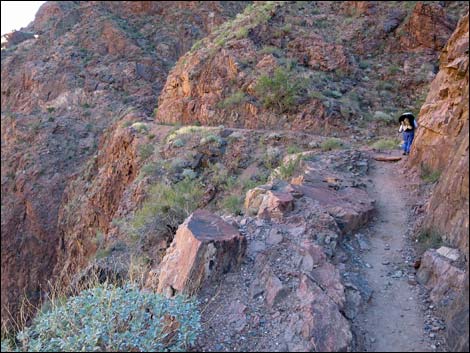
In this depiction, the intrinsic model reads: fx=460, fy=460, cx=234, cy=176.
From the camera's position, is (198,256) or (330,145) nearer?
(198,256)

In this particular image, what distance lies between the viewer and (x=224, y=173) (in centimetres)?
1316

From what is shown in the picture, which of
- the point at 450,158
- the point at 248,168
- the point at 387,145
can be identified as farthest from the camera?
the point at 248,168

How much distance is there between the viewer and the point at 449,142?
306 inches

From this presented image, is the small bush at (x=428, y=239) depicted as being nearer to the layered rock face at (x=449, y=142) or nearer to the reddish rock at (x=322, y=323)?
the layered rock face at (x=449, y=142)

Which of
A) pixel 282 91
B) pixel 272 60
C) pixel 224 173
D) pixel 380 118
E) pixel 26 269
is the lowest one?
pixel 26 269

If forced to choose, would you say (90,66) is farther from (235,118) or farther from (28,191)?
(235,118)

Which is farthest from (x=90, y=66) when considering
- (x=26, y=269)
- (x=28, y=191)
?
(x=26, y=269)

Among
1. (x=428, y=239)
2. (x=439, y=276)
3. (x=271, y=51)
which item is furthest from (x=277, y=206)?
(x=271, y=51)

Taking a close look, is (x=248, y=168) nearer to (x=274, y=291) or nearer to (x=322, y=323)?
(x=274, y=291)

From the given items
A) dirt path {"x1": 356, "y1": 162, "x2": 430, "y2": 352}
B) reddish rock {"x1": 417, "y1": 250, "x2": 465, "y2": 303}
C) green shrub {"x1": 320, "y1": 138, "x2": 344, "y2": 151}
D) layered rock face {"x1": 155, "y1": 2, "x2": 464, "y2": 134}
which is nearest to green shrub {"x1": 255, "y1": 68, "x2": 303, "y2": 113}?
layered rock face {"x1": 155, "y1": 2, "x2": 464, "y2": 134}

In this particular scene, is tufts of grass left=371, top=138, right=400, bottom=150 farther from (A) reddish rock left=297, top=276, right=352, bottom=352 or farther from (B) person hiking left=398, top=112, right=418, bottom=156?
(A) reddish rock left=297, top=276, right=352, bottom=352

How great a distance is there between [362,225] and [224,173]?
21.9 ft

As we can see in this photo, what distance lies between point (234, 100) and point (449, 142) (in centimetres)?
997

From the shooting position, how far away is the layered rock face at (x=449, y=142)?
17.3ft
